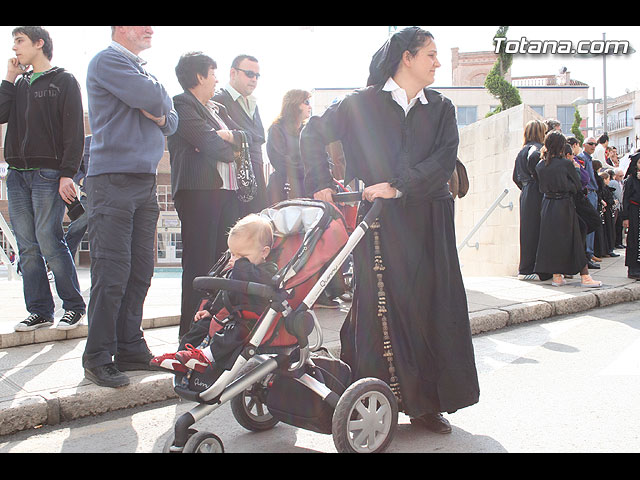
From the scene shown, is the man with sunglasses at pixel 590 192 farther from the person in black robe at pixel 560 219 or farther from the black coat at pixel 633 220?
the person in black robe at pixel 560 219

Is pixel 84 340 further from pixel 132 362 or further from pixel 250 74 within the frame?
pixel 250 74

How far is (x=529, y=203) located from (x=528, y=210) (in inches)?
4.0

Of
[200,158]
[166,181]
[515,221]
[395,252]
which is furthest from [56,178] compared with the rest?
[166,181]

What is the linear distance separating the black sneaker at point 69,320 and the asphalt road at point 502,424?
146cm

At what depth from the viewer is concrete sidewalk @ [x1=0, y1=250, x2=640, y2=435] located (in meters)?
3.57

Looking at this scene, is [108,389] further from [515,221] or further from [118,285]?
[515,221]

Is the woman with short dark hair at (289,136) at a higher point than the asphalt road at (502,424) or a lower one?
higher

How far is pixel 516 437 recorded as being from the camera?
3.20 metres

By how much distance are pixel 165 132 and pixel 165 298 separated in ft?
11.4

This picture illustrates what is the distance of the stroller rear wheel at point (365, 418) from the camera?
9.16ft

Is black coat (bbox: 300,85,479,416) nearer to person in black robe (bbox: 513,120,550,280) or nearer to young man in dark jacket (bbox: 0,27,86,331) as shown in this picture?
young man in dark jacket (bbox: 0,27,86,331)

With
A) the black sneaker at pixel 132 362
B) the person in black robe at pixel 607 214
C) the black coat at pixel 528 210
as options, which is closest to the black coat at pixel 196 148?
the black sneaker at pixel 132 362

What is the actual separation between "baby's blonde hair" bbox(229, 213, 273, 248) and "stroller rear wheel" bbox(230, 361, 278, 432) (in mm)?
625

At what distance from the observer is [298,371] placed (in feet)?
9.78
